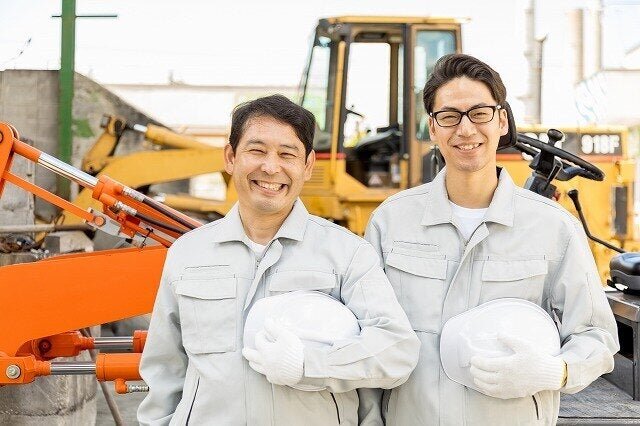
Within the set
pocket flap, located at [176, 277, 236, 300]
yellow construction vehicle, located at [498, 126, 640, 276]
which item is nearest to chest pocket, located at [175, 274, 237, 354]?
pocket flap, located at [176, 277, 236, 300]

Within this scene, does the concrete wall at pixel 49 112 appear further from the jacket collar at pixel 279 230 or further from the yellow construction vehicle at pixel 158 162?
the jacket collar at pixel 279 230

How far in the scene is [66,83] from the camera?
8.77m

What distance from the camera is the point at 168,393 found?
238cm

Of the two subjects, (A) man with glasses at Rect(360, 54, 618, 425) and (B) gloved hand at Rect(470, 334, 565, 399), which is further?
(A) man with glasses at Rect(360, 54, 618, 425)

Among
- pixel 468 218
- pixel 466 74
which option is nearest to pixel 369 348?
pixel 468 218

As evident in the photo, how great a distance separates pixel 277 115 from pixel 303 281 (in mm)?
439

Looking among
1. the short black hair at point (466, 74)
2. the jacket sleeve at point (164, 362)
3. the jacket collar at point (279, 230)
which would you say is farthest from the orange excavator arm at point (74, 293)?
the short black hair at point (466, 74)

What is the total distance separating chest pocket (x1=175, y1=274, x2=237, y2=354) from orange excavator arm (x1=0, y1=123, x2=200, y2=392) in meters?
1.37

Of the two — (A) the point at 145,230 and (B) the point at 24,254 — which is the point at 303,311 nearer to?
(A) the point at 145,230

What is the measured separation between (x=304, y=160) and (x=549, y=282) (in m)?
0.72

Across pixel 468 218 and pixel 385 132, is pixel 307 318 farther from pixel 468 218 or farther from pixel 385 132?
pixel 385 132

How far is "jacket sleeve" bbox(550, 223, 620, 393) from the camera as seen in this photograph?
2193 millimetres

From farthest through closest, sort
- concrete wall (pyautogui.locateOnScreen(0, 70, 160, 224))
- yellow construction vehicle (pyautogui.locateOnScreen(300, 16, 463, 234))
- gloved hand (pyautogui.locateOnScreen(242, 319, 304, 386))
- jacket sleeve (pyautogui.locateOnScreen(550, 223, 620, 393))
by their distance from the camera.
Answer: concrete wall (pyautogui.locateOnScreen(0, 70, 160, 224)) < yellow construction vehicle (pyautogui.locateOnScreen(300, 16, 463, 234)) < jacket sleeve (pyautogui.locateOnScreen(550, 223, 620, 393)) < gloved hand (pyautogui.locateOnScreen(242, 319, 304, 386))

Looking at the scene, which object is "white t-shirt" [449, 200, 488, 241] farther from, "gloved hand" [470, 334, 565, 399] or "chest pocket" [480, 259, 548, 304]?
"gloved hand" [470, 334, 565, 399]
